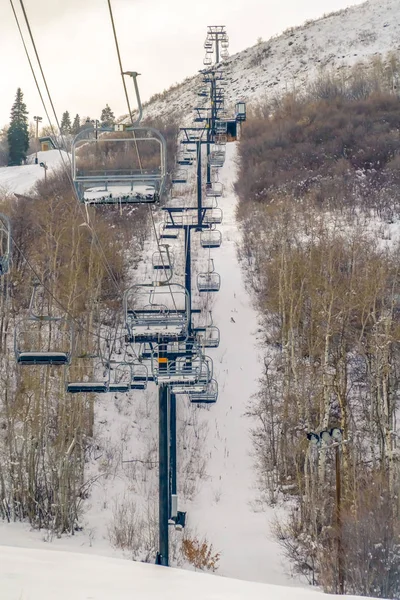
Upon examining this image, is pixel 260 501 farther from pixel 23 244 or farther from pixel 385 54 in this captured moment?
pixel 385 54

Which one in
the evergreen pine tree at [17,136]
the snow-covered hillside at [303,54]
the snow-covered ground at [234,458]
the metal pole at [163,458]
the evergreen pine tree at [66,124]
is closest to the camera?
the metal pole at [163,458]

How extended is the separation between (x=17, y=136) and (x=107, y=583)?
60.8m

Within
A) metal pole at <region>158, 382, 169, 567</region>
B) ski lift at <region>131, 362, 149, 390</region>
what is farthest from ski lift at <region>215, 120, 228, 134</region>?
metal pole at <region>158, 382, 169, 567</region>

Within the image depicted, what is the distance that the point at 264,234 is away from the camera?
3247 centimetres

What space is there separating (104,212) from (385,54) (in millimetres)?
39505

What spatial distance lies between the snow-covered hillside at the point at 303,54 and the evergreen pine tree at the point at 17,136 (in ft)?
40.6

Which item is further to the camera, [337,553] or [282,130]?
[282,130]

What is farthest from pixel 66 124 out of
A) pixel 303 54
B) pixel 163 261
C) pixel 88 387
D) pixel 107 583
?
pixel 107 583

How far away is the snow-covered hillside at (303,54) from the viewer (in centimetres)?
6706

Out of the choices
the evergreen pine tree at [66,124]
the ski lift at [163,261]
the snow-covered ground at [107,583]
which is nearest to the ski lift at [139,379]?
the ski lift at [163,261]

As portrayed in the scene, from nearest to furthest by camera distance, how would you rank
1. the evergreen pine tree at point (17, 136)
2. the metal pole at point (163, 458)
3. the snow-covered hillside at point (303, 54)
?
the metal pole at point (163, 458)
the evergreen pine tree at point (17, 136)
the snow-covered hillside at point (303, 54)

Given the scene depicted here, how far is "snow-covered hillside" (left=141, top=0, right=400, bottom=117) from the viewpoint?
220ft

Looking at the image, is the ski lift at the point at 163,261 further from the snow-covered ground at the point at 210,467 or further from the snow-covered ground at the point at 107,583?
the snow-covered ground at the point at 107,583

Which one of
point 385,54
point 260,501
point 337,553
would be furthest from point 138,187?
point 385,54
